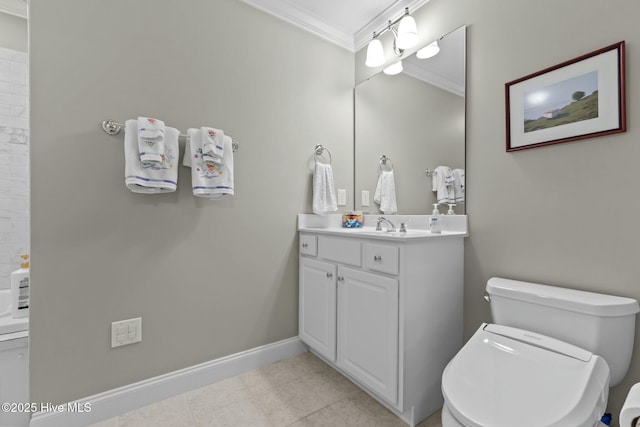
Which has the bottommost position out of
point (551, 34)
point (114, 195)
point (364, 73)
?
point (114, 195)

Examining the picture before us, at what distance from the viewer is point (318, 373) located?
5.97 ft

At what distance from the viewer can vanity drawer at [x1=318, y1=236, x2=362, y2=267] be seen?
5.12ft

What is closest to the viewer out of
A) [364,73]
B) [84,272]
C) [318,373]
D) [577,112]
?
[577,112]

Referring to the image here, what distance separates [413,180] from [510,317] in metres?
0.96

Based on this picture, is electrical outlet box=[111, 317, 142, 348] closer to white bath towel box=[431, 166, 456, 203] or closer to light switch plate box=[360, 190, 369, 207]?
light switch plate box=[360, 190, 369, 207]

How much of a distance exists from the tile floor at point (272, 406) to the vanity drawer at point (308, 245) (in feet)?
2.44

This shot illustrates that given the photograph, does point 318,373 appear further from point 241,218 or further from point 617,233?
point 617,233

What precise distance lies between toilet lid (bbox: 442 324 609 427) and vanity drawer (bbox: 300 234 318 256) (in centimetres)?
101

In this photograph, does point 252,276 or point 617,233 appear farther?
point 252,276

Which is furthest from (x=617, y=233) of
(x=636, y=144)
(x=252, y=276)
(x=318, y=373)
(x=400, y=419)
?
(x=252, y=276)

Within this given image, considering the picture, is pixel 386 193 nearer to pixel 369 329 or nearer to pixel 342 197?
pixel 342 197

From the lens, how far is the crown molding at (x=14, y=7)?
1.67 m

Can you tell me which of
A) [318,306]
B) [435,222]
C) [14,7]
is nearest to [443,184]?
[435,222]

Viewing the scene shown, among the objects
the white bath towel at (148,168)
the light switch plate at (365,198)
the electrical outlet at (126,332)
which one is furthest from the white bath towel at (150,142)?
the light switch plate at (365,198)
